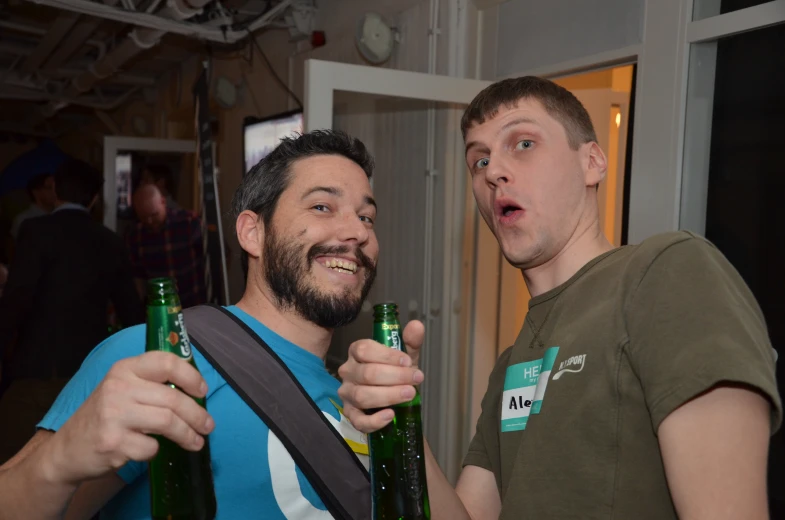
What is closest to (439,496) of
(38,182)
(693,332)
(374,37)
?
(693,332)

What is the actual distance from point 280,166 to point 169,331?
0.78 meters

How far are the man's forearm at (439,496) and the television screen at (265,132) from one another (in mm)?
3256

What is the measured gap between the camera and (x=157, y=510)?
2.89 feet


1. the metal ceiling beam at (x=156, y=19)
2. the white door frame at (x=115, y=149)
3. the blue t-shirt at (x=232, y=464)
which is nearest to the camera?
the blue t-shirt at (x=232, y=464)

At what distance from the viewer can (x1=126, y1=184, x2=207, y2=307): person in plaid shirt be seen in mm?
4855

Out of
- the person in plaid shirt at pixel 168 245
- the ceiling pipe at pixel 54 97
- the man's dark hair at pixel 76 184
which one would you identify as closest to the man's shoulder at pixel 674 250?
the man's dark hair at pixel 76 184

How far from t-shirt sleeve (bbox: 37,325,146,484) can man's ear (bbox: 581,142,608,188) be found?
0.97 metres

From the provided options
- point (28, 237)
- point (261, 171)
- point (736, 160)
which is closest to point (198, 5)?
point (28, 237)

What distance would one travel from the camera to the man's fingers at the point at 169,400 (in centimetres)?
75

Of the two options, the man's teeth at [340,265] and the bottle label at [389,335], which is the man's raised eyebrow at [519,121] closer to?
the man's teeth at [340,265]

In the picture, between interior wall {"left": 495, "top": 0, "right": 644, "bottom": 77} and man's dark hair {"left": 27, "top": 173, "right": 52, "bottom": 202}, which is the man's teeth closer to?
interior wall {"left": 495, "top": 0, "right": 644, "bottom": 77}

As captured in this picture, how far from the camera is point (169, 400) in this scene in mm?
751

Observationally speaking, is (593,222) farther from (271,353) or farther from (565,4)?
(565,4)

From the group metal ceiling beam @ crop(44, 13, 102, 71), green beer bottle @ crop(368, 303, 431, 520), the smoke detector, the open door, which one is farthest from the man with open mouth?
metal ceiling beam @ crop(44, 13, 102, 71)
